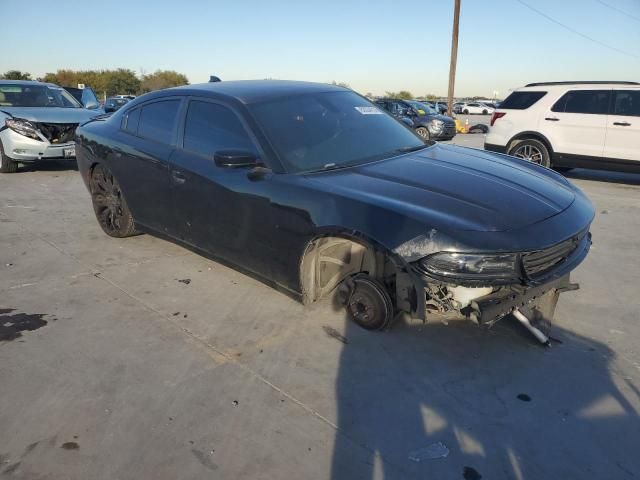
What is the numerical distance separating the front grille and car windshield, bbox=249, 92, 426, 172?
4.37 feet

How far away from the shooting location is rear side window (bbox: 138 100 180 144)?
4.09m

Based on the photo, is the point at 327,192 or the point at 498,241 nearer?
the point at 498,241

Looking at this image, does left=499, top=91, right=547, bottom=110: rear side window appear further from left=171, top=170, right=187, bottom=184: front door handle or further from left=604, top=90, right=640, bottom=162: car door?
left=171, top=170, right=187, bottom=184: front door handle

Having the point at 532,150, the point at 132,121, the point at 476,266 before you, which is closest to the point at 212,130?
the point at 132,121

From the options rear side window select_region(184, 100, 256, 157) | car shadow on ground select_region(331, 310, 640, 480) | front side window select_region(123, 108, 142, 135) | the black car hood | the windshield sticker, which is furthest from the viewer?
front side window select_region(123, 108, 142, 135)

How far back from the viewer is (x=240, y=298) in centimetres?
376

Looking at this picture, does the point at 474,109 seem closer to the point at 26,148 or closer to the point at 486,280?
the point at 26,148

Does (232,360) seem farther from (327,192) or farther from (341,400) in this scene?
(327,192)

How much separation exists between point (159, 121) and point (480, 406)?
3336 mm

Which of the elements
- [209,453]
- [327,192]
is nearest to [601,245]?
[327,192]

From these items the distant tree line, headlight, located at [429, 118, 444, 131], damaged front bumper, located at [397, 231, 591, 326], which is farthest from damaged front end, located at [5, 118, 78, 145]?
the distant tree line

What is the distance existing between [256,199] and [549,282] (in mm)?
1829

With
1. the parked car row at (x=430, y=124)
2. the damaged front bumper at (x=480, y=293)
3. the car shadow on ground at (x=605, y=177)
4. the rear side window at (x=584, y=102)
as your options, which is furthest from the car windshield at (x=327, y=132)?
the parked car row at (x=430, y=124)

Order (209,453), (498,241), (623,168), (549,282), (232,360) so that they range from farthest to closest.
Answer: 1. (623,168)
2. (232,360)
3. (549,282)
4. (498,241)
5. (209,453)
